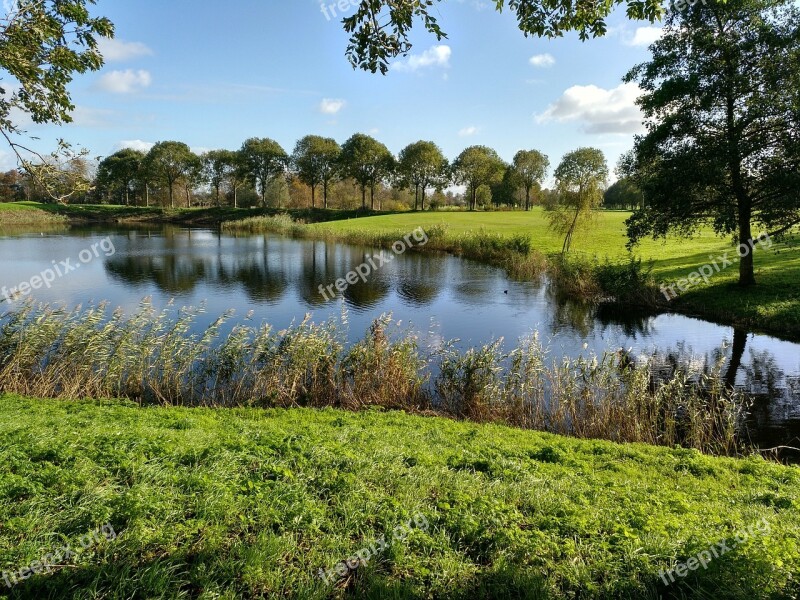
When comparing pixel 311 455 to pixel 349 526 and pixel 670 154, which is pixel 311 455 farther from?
pixel 670 154

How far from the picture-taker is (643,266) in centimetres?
3169

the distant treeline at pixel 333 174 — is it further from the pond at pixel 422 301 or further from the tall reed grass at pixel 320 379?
the tall reed grass at pixel 320 379

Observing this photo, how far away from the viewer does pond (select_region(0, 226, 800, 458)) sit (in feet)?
56.2

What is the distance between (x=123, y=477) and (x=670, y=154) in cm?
2464

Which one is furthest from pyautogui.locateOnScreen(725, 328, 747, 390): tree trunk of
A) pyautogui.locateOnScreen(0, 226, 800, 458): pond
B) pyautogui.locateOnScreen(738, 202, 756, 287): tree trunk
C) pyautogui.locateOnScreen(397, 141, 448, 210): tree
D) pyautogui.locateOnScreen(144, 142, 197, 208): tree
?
pyautogui.locateOnScreen(144, 142, 197, 208): tree

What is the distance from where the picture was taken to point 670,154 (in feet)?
73.2

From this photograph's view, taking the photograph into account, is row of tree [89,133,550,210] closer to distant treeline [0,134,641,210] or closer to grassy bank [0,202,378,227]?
distant treeline [0,134,641,210]

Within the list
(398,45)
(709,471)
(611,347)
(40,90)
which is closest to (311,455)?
(398,45)

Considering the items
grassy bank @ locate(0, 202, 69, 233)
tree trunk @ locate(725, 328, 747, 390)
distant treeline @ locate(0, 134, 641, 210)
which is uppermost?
distant treeline @ locate(0, 134, 641, 210)

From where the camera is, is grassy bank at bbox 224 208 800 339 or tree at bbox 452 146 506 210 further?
tree at bbox 452 146 506 210

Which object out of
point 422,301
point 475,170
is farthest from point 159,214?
point 422,301

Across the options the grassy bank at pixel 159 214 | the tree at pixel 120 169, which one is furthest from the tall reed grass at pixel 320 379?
the tree at pixel 120 169

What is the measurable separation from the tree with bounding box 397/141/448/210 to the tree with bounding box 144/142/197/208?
42315mm

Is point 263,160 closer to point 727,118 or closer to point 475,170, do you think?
point 475,170
